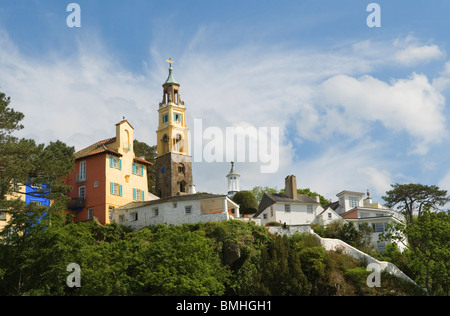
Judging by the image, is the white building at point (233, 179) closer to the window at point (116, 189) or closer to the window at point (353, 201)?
the window at point (353, 201)

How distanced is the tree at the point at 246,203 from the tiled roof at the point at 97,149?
52.1ft

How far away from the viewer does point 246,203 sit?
7188cm

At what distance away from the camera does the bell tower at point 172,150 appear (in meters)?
73.5

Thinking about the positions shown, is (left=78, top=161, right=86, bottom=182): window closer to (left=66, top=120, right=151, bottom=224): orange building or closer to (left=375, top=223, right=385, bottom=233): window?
(left=66, top=120, right=151, bottom=224): orange building

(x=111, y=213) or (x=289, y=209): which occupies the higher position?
(x=289, y=209)

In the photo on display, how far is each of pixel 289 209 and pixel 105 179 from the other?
64.7 feet

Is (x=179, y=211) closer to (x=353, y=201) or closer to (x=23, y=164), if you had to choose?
(x=23, y=164)

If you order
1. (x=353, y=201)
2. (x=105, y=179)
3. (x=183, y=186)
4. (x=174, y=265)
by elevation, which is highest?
(x=183, y=186)

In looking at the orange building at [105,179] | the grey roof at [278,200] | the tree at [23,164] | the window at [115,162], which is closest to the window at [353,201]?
the grey roof at [278,200]

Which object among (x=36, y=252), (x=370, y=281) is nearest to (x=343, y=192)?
(x=370, y=281)

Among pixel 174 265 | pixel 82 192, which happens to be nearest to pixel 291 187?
pixel 82 192

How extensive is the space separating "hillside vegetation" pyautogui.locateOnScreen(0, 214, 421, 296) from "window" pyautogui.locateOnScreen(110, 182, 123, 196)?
916 centimetres

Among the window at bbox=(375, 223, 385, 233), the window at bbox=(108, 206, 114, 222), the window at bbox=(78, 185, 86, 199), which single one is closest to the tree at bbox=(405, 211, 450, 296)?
the window at bbox=(375, 223, 385, 233)
